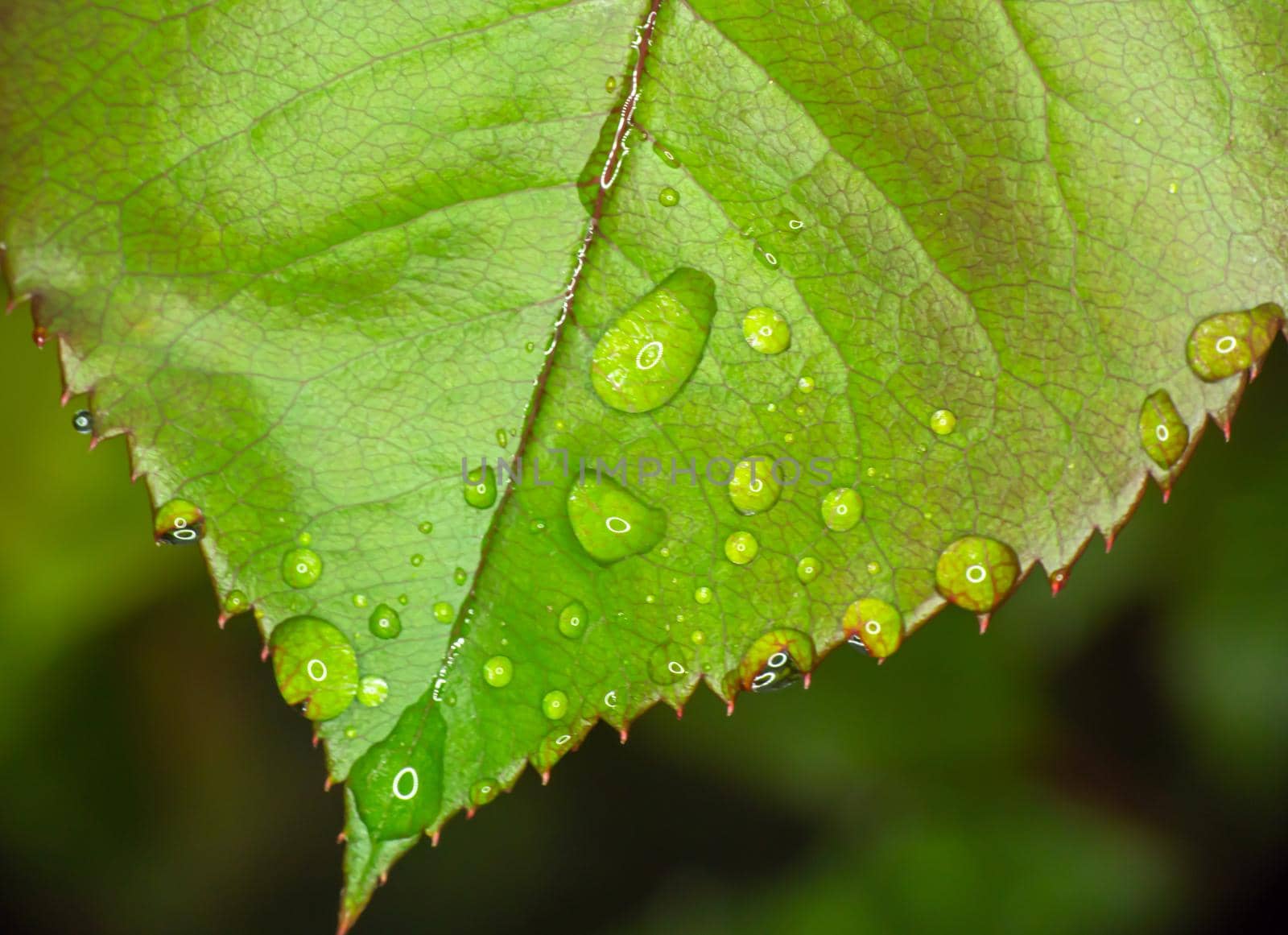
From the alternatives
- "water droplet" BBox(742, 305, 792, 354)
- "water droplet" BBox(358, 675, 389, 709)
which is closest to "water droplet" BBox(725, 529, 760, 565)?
"water droplet" BBox(742, 305, 792, 354)

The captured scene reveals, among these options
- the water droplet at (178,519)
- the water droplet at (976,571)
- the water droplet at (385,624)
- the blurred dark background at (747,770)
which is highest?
the water droplet at (178,519)

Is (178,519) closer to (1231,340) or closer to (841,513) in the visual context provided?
(841,513)

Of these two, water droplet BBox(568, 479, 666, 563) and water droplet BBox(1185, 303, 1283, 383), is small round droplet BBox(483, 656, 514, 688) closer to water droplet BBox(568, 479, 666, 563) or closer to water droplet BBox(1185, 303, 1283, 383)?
water droplet BBox(568, 479, 666, 563)

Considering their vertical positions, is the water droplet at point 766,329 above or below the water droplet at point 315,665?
above

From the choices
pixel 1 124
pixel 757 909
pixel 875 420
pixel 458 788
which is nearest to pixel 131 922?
pixel 757 909

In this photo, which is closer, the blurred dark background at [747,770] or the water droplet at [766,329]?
the water droplet at [766,329]

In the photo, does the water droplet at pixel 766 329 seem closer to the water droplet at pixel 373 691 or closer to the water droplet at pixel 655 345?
the water droplet at pixel 655 345

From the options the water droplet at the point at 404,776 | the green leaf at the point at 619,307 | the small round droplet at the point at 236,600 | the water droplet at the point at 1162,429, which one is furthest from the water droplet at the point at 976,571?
the small round droplet at the point at 236,600
